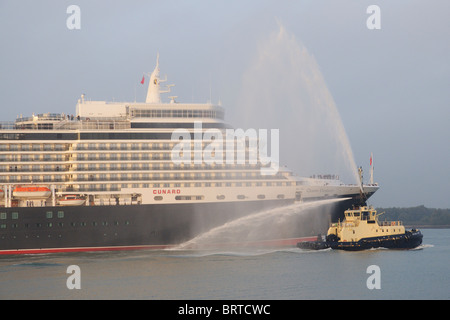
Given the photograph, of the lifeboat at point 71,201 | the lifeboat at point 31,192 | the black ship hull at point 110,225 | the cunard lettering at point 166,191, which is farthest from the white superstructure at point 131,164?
the black ship hull at point 110,225

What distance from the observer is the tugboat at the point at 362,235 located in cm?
5047

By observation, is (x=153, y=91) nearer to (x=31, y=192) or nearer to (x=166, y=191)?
(x=166, y=191)

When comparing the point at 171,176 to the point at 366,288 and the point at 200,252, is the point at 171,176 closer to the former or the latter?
the point at 200,252

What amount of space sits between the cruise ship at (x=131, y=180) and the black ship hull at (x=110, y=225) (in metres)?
0.08

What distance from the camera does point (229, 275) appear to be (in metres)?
39.4

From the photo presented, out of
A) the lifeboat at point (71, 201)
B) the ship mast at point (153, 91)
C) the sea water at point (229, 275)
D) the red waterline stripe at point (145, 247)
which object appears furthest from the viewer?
the ship mast at point (153, 91)

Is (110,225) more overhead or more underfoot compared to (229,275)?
more overhead

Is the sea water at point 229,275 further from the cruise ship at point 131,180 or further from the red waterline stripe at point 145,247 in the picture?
the cruise ship at point 131,180

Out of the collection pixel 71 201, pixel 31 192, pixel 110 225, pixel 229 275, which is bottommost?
pixel 229 275

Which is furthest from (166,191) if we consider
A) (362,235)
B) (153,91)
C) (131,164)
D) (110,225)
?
(362,235)

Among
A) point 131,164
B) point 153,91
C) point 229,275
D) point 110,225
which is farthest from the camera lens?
point 153,91

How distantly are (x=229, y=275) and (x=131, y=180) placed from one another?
17145mm

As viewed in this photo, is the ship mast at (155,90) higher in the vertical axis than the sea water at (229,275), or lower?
higher

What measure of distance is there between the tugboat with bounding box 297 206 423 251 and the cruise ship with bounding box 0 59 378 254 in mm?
3798
